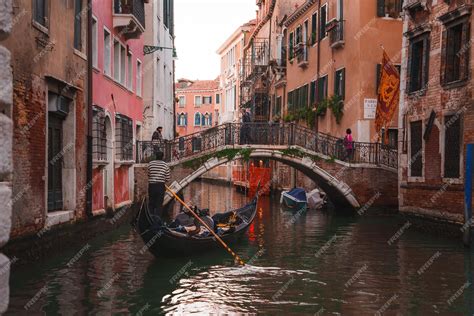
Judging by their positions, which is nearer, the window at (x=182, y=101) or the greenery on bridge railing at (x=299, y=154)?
the greenery on bridge railing at (x=299, y=154)

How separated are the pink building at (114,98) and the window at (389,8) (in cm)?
636

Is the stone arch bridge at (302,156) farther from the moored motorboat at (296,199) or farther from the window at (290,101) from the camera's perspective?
the window at (290,101)

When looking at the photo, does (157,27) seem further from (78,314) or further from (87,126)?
(78,314)

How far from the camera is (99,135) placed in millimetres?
12828

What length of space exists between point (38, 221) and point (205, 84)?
5471 centimetres

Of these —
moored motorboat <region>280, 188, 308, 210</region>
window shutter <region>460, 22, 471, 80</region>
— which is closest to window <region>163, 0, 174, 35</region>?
moored motorboat <region>280, 188, 308, 210</region>

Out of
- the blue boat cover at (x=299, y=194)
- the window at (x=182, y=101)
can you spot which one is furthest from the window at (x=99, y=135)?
the window at (x=182, y=101)

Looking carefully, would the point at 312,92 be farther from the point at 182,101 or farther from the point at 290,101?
the point at 182,101

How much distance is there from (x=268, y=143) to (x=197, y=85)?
4494cm

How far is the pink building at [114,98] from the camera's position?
12.8 meters

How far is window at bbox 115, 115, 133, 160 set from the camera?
14.8m

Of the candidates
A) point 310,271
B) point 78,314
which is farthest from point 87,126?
point 78,314

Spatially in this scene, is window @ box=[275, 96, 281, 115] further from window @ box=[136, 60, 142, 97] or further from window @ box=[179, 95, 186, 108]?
window @ box=[179, 95, 186, 108]

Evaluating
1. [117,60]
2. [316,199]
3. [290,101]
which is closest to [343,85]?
[316,199]
